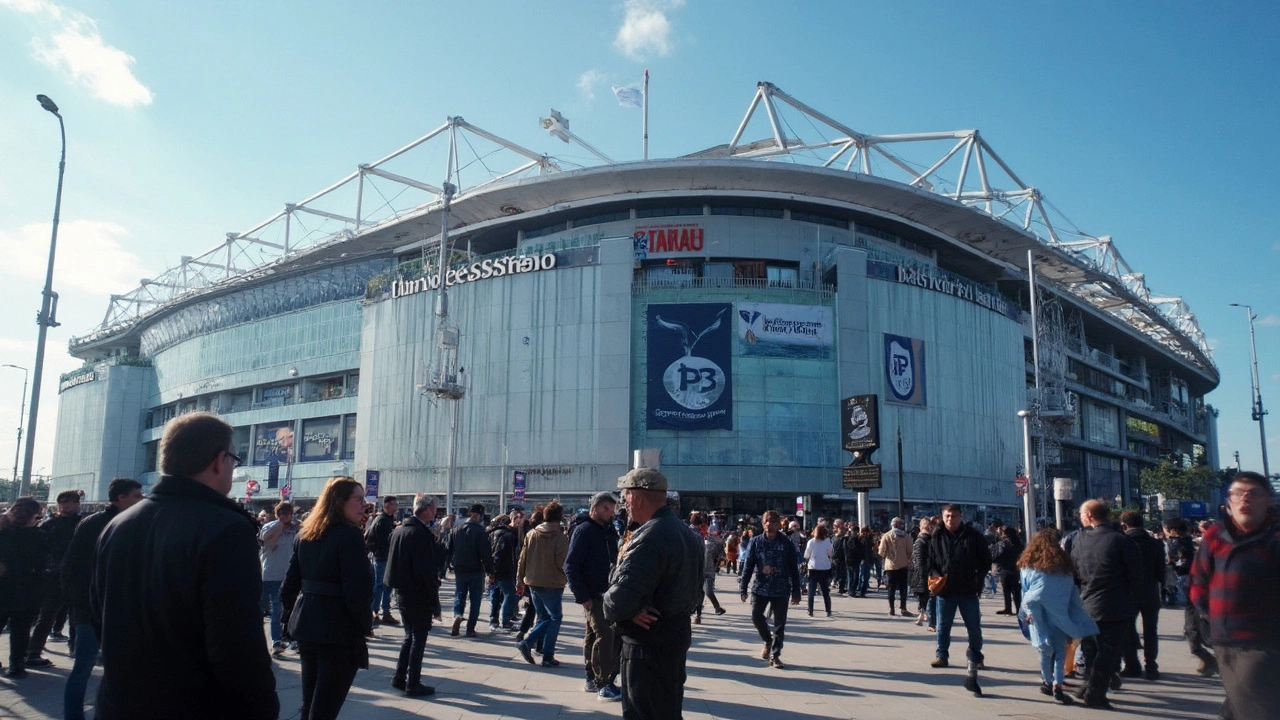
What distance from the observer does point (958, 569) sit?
380 inches

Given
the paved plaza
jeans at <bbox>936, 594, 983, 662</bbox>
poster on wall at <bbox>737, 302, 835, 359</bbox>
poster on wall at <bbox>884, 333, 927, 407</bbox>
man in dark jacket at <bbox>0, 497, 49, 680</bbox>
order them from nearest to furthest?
the paved plaza < man in dark jacket at <bbox>0, 497, 49, 680</bbox> < jeans at <bbox>936, 594, 983, 662</bbox> < poster on wall at <bbox>737, 302, 835, 359</bbox> < poster on wall at <bbox>884, 333, 927, 407</bbox>

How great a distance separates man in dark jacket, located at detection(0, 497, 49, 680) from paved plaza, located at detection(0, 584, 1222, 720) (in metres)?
0.40

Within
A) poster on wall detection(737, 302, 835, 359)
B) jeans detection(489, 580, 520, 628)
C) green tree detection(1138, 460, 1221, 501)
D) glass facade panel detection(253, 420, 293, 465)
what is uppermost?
poster on wall detection(737, 302, 835, 359)

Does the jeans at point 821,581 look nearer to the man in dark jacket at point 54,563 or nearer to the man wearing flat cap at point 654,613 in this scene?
the man in dark jacket at point 54,563

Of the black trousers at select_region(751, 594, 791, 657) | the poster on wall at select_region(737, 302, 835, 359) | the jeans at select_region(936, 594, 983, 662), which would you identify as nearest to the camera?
the jeans at select_region(936, 594, 983, 662)

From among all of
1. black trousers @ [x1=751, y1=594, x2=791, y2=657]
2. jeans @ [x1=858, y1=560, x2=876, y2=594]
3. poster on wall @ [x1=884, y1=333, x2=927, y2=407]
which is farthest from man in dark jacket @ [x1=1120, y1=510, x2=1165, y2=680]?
poster on wall @ [x1=884, y1=333, x2=927, y2=407]

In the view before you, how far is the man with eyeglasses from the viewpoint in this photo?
15.3ft

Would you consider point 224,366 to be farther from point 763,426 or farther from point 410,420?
point 763,426

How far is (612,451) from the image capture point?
150 feet

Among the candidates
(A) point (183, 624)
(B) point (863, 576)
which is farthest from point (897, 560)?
(A) point (183, 624)

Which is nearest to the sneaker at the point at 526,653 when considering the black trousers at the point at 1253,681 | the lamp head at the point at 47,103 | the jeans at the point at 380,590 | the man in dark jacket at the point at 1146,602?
the jeans at the point at 380,590

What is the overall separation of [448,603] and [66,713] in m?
12.1

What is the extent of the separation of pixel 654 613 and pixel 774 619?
6.44 meters

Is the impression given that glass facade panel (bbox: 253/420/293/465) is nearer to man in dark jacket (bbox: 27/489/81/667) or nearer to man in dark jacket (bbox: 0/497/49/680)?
man in dark jacket (bbox: 27/489/81/667)
